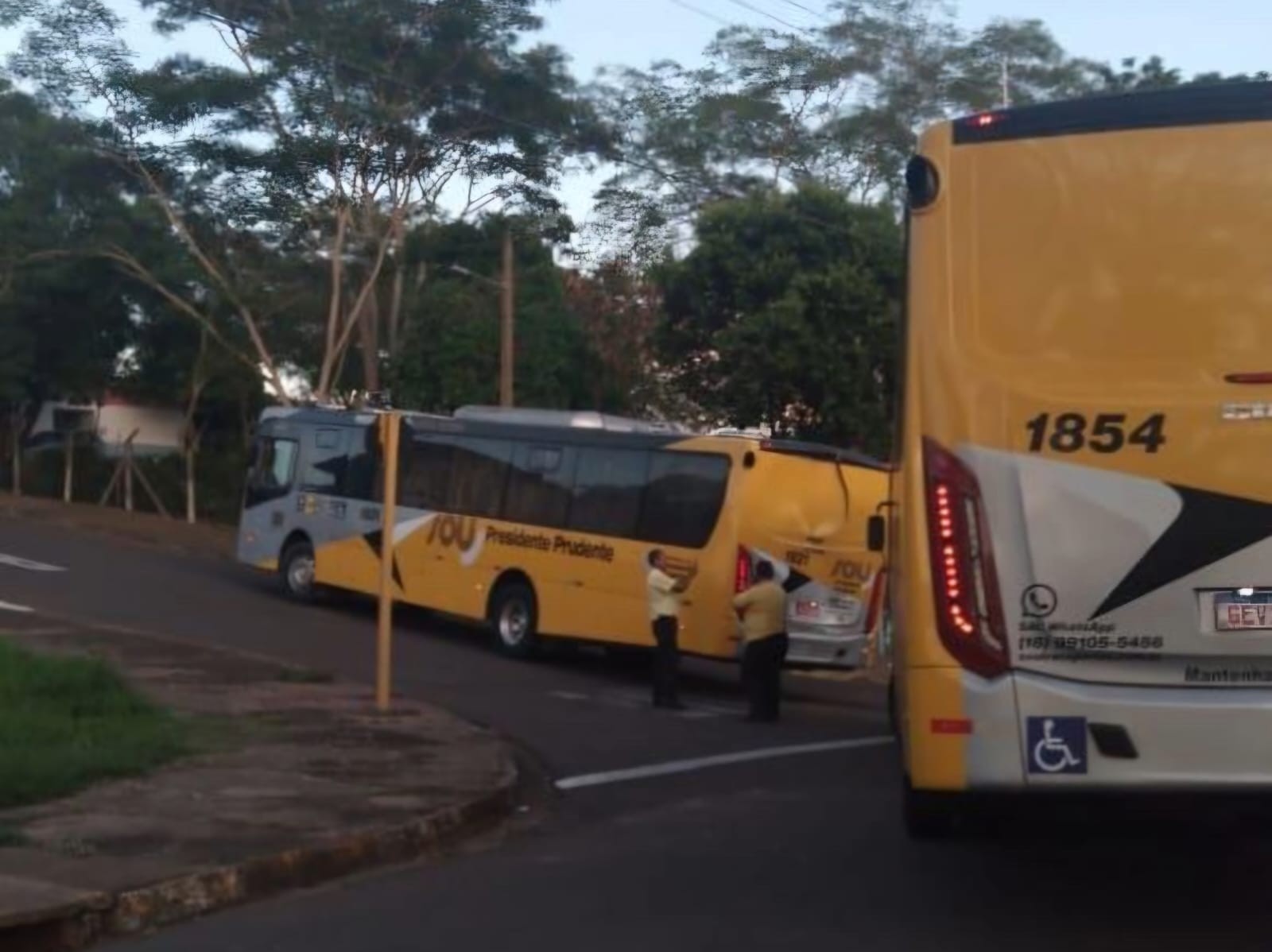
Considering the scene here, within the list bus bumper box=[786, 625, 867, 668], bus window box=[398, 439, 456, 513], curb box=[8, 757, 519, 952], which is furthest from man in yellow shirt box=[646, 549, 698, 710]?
curb box=[8, 757, 519, 952]

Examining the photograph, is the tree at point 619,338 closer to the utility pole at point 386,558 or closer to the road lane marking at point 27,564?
the road lane marking at point 27,564

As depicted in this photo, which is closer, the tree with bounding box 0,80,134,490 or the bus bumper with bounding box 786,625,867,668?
the bus bumper with bounding box 786,625,867,668

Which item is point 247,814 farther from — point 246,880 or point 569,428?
point 569,428

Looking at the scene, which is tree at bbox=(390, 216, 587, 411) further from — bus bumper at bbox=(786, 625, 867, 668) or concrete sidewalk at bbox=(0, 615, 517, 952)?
concrete sidewalk at bbox=(0, 615, 517, 952)

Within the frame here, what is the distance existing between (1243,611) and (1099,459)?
0.77 metres

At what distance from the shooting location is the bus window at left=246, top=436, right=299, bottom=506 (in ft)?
95.4

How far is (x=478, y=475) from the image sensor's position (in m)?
25.9

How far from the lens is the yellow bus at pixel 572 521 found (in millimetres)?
22625

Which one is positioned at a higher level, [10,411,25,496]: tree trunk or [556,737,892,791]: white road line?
[10,411,25,496]: tree trunk

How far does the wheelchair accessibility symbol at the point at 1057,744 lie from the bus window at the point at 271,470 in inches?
871

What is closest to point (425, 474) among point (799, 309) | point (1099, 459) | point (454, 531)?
point (454, 531)

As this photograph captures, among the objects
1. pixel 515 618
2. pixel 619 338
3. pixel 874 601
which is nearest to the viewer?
pixel 874 601

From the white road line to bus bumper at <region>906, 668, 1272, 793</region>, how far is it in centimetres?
714

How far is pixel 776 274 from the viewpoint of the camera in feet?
108
